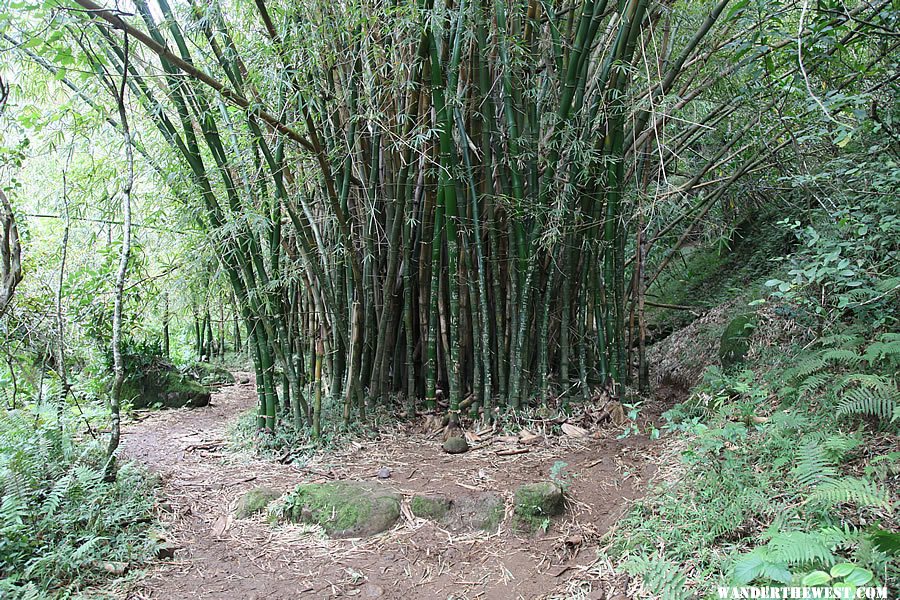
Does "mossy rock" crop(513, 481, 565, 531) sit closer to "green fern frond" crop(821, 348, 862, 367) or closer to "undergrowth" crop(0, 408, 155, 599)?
"green fern frond" crop(821, 348, 862, 367)

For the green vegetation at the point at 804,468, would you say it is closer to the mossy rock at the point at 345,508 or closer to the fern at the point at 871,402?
the fern at the point at 871,402

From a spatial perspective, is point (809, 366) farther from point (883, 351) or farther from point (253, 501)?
point (253, 501)

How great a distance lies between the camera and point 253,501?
2.28 metres

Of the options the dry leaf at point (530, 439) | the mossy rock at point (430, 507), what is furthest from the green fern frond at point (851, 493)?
the dry leaf at point (530, 439)

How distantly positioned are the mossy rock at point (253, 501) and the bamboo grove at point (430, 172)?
545mm

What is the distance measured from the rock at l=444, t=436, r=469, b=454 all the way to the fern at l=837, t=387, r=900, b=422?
1.56m

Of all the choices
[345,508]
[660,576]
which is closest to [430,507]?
[345,508]

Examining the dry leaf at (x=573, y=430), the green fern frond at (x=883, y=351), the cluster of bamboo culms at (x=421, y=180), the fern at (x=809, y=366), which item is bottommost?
the dry leaf at (x=573, y=430)

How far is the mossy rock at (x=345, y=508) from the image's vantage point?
2.10 meters

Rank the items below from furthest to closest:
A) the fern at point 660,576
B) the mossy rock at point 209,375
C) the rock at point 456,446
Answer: the mossy rock at point 209,375 < the rock at point 456,446 < the fern at point 660,576

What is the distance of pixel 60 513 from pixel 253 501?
671mm

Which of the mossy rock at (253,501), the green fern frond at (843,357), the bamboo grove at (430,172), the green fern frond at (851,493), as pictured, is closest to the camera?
the green fern frond at (851,493)

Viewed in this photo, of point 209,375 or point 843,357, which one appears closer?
point 843,357

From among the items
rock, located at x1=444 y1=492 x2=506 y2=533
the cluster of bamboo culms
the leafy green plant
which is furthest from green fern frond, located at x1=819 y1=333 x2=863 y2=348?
rock, located at x1=444 y1=492 x2=506 y2=533
